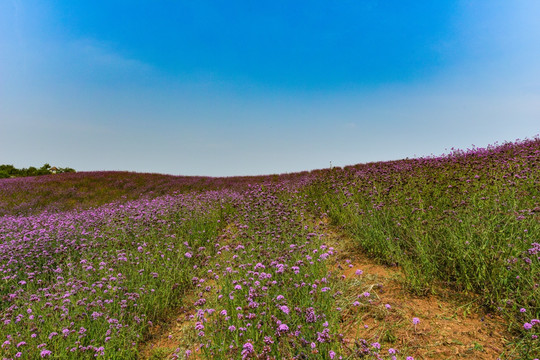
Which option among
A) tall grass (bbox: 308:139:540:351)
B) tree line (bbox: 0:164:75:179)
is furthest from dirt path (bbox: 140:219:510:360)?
tree line (bbox: 0:164:75:179)

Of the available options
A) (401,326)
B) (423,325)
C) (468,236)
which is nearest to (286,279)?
(401,326)

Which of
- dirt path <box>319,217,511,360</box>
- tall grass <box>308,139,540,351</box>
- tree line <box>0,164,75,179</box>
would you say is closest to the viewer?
A: dirt path <box>319,217,511,360</box>

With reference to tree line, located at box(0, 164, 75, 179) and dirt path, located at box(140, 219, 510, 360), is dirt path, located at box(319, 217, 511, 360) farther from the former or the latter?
tree line, located at box(0, 164, 75, 179)

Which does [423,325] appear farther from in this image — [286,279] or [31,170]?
[31,170]

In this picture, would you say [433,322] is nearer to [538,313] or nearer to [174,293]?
[538,313]

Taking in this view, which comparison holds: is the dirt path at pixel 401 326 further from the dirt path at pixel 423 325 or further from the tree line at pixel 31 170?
the tree line at pixel 31 170

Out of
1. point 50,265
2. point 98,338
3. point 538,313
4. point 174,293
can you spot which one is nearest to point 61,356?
point 98,338

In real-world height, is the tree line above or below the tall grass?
above

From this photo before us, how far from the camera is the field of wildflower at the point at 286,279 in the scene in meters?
2.84

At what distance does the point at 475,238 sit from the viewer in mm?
3697

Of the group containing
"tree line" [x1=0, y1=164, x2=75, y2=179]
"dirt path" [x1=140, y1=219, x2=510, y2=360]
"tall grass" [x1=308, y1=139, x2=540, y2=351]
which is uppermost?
"tree line" [x1=0, y1=164, x2=75, y2=179]

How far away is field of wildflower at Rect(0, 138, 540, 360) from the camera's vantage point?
284 cm

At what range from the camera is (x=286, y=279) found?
3738 mm


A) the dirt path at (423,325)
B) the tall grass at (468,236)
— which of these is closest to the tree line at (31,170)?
the tall grass at (468,236)
